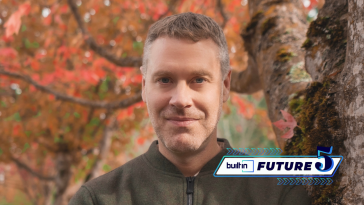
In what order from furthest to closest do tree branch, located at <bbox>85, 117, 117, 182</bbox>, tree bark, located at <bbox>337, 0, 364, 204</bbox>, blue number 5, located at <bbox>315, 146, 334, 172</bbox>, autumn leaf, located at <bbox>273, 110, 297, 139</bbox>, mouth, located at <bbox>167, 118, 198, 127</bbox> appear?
tree branch, located at <bbox>85, 117, 117, 182</bbox> → autumn leaf, located at <bbox>273, 110, 297, 139</bbox> → mouth, located at <bbox>167, 118, 198, 127</bbox> → blue number 5, located at <bbox>315, 146, 334, 172</bbox> → tree bark, located at <bbox>337, 0, 364, 204</bbox>

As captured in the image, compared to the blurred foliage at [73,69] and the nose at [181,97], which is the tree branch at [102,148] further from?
the nose at [181,97]

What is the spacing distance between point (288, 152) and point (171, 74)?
84 centimetres

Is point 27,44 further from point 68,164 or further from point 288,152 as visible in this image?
point 288,152

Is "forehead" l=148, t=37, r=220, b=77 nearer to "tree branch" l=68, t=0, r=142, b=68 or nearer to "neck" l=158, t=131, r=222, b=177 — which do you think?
"neck" l=158, t=131, r=222, b=177

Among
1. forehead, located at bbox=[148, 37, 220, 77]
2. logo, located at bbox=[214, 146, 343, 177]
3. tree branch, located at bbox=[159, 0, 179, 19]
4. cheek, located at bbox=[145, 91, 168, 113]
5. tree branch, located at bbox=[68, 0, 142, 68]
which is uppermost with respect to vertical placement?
tree branch, located at bbox=[159, 0, 179, 19]

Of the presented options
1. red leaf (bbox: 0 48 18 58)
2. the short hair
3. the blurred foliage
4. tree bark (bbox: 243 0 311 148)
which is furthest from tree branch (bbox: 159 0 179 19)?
the short hair

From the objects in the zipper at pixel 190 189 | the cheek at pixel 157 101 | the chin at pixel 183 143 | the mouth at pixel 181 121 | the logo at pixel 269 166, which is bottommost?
the zipper at pixel 190 189

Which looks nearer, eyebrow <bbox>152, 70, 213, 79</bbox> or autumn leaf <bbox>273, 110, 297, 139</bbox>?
eyebrow <bbox>152, 70, 213, 79</bbox>

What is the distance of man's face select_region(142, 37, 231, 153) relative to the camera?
154 cm

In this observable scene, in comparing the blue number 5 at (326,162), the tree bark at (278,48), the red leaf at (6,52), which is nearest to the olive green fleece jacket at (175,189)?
the blue number 5 at (326,162)

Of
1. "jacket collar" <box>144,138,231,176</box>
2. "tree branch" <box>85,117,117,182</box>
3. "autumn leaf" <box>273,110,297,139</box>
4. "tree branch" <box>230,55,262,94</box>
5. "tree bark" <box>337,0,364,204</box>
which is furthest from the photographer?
"tree branch" <box>85,117,117,182</box>

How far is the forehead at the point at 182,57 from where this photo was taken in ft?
5.06

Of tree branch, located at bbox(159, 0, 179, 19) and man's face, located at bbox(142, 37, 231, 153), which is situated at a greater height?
tree branch, located at bbox(159, 0, 179, 19)

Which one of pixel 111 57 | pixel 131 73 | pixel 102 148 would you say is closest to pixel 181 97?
pixel 111 57
